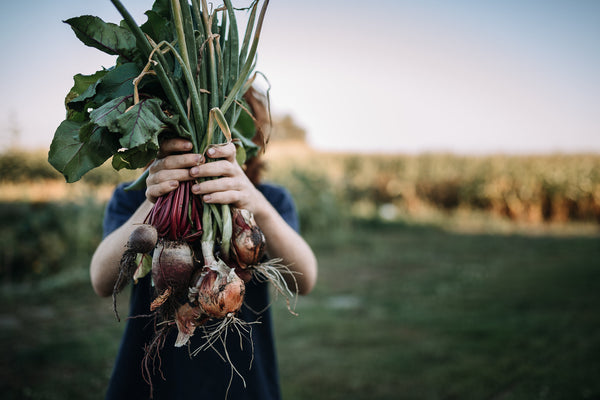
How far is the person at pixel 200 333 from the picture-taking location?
113 centimetres

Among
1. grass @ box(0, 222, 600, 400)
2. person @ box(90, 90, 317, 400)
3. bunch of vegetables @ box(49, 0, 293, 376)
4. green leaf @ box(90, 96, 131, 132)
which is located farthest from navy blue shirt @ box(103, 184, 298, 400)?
grass @ box(0, 222, 600, 400)

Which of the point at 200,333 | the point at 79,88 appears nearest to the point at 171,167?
the point at 79,88

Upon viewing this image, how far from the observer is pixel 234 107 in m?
1.23

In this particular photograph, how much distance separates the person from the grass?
179cm

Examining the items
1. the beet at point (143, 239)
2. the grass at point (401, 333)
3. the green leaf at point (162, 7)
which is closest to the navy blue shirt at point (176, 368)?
the beet at point (143, 239)

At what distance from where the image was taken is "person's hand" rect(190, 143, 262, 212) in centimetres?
111

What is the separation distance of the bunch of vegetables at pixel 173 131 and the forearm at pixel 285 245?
18 cm

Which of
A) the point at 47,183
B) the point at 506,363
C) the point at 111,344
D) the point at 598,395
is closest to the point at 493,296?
the point at 506,363

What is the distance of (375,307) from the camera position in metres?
5.03

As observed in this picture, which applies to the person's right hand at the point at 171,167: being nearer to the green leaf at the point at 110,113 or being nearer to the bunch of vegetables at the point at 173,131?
the bunch of vegetables at the point at 173,131

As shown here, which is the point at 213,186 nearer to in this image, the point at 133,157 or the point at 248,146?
the point at 133,157

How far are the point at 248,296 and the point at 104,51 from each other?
101cm

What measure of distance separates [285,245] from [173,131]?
1.85 ft

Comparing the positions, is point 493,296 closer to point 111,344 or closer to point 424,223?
Result: point 111,344
